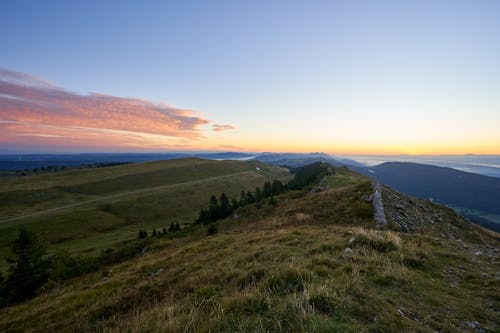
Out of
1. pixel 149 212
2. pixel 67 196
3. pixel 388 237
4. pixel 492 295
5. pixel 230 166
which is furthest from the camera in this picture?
pixel 230 166

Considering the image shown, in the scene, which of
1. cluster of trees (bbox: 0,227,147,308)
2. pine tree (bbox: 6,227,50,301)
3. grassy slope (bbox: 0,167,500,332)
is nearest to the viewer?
grassy slope (bbox: 0,167,500,332)

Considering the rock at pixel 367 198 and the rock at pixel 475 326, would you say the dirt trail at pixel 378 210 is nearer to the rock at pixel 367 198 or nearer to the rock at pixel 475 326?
the rock at pixel 367 198

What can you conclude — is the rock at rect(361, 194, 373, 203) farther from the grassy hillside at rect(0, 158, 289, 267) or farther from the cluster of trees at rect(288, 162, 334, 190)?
the grassy hillside at rect(0, 158, 289, 267)

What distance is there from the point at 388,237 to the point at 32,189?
13112 centimetres

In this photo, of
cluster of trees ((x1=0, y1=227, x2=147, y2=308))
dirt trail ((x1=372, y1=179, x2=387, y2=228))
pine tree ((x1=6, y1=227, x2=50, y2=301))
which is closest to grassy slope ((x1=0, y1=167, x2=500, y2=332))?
dirt trail ((x1=372, y1=179, x2=387, y2=228))

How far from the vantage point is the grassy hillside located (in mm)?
56266

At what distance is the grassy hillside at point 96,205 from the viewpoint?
2215 inches

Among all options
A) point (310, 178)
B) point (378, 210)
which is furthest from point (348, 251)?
point (310, 178)

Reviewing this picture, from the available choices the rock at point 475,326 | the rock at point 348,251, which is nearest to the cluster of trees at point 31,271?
the rock at point 348,251

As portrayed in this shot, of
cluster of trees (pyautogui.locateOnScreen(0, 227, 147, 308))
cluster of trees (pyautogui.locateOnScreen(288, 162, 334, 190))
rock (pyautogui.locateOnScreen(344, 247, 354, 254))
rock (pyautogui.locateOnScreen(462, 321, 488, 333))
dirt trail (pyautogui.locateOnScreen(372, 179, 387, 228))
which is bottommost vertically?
cluster of trees (pyautogui.locateOnScreen(0, 227, 147, 308))

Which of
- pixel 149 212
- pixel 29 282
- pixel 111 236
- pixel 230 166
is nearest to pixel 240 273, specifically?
pixel 29 282

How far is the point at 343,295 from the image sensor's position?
4586 mm

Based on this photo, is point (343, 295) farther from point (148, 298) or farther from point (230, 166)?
point (230, 166)

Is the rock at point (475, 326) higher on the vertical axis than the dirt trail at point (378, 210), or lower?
higher
